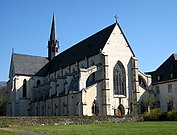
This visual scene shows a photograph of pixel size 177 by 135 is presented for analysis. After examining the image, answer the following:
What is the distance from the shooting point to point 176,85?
48.4m

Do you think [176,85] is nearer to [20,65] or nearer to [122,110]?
[122,110]

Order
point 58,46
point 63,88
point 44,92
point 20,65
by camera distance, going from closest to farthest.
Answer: point 63,88
point 44,92
point 20,65
point 58,46

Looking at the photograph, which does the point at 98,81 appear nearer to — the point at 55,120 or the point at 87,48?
the point at 87,48

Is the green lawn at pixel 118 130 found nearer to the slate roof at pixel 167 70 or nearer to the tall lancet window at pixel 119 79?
the tall lancet window at pixel 119 79

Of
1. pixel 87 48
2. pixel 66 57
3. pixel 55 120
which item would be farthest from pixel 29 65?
pixel 55 120

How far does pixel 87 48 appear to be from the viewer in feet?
173

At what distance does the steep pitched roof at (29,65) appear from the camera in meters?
66.6

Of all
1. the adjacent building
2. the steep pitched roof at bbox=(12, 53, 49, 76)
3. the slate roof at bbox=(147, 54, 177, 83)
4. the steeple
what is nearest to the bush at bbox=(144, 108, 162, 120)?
the adjacent building

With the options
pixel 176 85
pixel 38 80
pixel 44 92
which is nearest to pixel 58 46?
pixel 38 80

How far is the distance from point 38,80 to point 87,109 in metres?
27.9

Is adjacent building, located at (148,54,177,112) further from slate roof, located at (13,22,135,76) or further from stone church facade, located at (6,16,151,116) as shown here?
slate roof, located at (13,22,135,76)

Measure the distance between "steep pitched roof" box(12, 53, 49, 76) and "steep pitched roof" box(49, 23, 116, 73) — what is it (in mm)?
8130

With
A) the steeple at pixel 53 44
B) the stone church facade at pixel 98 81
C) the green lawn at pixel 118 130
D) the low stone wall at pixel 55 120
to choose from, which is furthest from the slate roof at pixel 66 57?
the green lawn at pixel 118 130

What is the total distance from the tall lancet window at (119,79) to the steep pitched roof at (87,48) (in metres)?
4.91
